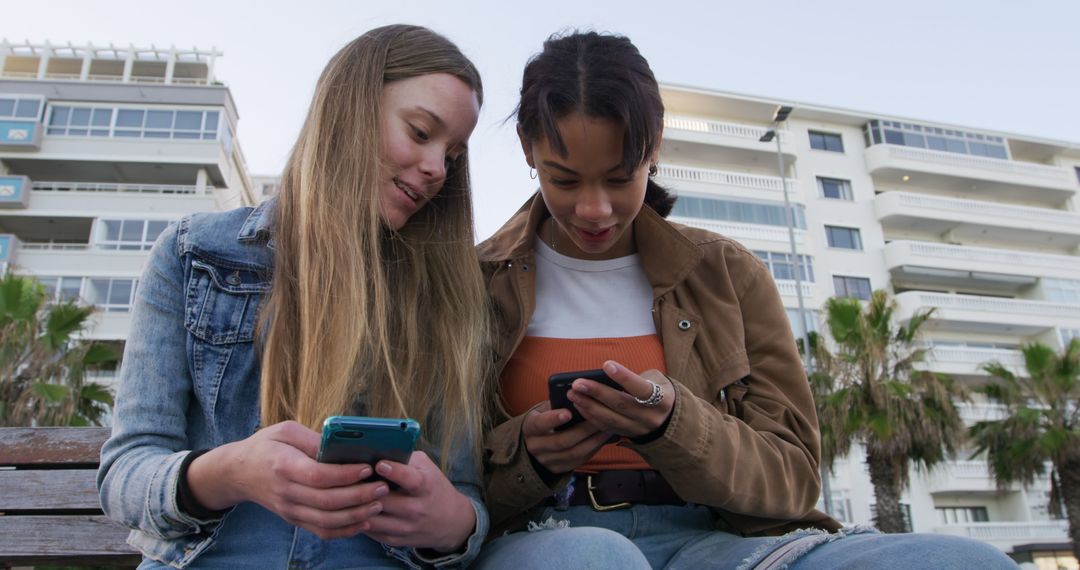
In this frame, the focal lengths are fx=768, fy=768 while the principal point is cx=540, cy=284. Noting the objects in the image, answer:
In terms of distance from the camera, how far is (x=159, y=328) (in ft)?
5.66

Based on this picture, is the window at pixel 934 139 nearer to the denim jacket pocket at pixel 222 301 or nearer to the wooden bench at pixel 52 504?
the wooden bench at pixel 52 504

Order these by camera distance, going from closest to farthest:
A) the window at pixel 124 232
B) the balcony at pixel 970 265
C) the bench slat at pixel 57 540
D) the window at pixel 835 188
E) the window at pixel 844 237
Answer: the bench slat at pixel 57 540 < the window at pixel 124 232 < the balcony at pixel 970 265 < the window at pixel 844 237 < the window at pixel 835 188

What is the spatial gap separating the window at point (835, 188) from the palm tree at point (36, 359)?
24620 millimetres

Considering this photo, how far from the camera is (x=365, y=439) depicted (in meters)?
1.23

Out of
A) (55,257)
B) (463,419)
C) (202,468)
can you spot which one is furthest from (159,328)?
(55,257)

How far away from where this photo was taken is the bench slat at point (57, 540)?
2447 millimetres

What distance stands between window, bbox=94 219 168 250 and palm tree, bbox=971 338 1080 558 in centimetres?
2639

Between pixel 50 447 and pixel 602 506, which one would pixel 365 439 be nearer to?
pixel 602 506

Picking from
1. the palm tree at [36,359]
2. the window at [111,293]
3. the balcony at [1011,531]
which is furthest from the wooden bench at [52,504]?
the balcony at [1011,531]

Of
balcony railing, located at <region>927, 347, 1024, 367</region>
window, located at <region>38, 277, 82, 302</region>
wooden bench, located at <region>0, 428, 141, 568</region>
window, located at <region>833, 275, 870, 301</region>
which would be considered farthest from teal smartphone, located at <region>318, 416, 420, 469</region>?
window, located at <region>38, 277, 82, 302</region>

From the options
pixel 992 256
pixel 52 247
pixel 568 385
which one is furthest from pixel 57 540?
pixel 992 256

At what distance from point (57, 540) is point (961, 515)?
30016 mm

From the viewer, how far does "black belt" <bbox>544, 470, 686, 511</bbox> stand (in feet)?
6.48

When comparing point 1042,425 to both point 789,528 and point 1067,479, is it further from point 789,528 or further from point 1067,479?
point 789,528
